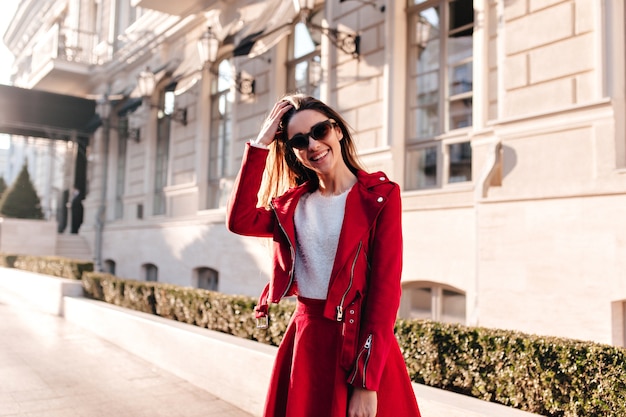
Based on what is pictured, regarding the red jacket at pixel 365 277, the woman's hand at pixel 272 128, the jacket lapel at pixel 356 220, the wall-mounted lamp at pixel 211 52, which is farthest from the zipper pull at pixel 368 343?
the wall-mounted lamp at pixel 211 52

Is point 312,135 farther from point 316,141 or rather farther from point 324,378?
point 324,378

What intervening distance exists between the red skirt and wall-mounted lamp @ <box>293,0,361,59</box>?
7607 millimetres

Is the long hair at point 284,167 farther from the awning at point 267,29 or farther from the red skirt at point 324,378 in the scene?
the awning at point 267,29

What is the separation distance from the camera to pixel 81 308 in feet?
30.1

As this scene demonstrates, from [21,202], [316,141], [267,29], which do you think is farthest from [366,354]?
[21,202]

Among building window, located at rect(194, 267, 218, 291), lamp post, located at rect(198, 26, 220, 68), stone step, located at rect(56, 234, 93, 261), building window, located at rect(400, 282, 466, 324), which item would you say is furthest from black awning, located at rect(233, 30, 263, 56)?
stone step, located at rect(56, 234, 93, 261)

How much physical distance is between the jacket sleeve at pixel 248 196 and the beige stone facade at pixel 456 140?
0.33 metres

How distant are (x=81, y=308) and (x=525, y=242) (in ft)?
22.5

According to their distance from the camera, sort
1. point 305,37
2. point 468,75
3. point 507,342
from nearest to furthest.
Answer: point 507,342 → point 468,75 → point 305,37

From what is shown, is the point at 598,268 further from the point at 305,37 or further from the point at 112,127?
the point at 112,127

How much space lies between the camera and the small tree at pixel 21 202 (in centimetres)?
2255

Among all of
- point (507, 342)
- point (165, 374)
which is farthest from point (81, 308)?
point (507, 342)

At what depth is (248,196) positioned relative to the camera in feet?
7.64

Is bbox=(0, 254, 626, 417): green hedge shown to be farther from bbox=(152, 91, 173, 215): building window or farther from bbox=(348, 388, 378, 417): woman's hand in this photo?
bbox=(152, 91, 173, 215): building window
